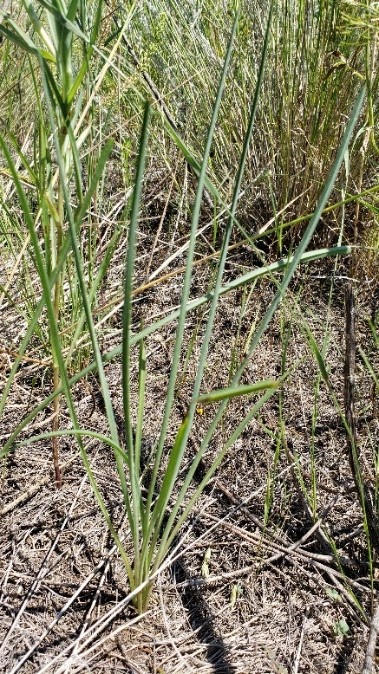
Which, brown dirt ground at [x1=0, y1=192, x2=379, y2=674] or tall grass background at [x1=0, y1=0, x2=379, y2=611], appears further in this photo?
tall grass background at [x1=0, y1=0, x2=379, y2=611]

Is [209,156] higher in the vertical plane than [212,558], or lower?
higher

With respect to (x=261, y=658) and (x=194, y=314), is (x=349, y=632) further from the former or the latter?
(x=194, y=314)

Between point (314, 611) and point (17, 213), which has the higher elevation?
point (17, 213)

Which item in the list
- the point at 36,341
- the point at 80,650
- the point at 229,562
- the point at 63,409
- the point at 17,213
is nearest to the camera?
the point at 80,650

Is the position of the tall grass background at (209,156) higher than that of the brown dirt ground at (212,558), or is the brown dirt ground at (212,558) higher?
the tall grass background at (209,156)

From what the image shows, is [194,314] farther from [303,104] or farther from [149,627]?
[149,627]

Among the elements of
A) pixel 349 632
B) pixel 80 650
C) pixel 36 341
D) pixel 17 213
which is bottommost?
pixel 349 632

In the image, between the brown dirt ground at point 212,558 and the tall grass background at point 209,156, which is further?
the tall grass background at point 209,156

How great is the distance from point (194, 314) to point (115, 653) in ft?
2.83

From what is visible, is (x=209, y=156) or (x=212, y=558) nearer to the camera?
(x=212, y=558)

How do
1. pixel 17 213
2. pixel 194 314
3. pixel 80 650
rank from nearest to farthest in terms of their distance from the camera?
pixel 80 650, pixel 194 314, pixel 17 213

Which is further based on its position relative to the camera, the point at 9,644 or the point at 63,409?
the point at 63,409

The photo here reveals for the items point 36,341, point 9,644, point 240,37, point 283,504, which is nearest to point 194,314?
point 36,341

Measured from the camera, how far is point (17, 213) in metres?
1.89
